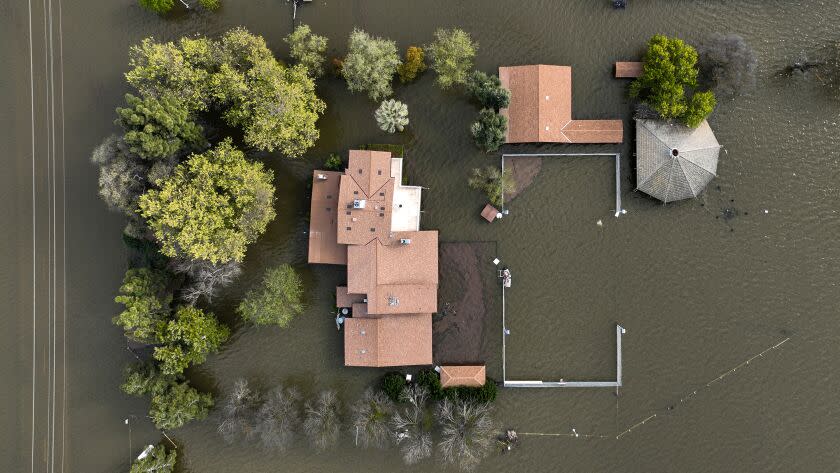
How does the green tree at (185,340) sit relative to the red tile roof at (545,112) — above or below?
below

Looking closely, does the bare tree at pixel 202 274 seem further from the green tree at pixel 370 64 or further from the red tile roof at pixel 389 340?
the green tree at pixel 370 64

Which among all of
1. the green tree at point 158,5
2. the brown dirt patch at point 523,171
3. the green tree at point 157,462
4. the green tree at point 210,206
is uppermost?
the green tree at point 158,5

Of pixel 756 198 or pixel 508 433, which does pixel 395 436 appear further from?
pixel 756 198

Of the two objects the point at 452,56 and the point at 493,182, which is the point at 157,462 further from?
the point at 452,56

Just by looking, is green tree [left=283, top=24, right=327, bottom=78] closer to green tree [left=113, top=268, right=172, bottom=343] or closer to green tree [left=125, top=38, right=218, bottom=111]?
green tree [left=125, top=38, right=218, bottom=111]

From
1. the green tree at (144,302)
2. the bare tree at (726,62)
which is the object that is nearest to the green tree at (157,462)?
the green tree at (144,302)

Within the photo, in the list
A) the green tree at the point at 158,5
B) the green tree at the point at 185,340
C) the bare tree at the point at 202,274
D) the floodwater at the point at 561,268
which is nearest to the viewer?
the green tree at the point at 185,340

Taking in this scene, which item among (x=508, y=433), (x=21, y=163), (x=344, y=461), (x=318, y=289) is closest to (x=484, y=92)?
(x=318, y=289)
